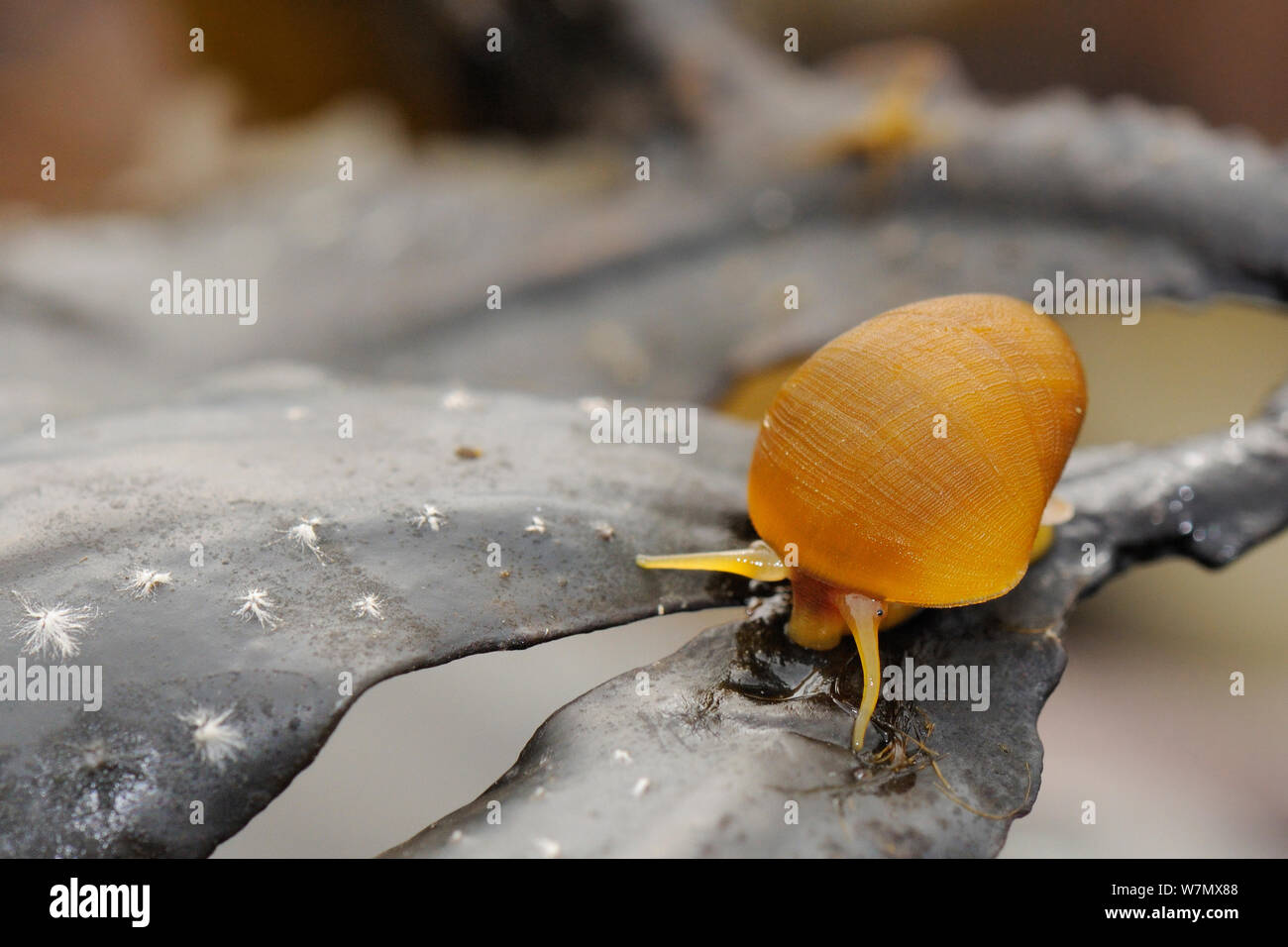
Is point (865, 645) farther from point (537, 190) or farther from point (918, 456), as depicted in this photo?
point (537, 190)

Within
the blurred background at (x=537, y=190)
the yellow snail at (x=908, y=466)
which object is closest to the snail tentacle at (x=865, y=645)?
the yellow snail at (x=908, y=466)

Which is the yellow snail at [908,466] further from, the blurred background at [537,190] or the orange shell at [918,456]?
the blurred background at [537,190]

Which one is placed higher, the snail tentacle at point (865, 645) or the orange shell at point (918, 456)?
the orange shell at point (918, 456)

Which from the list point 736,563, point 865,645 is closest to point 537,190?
point 736,563

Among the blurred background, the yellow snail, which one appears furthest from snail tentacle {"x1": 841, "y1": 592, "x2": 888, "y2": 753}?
the blurred background

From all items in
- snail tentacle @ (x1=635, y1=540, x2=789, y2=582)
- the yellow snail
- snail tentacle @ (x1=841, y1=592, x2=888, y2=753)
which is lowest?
snail tentacle @ (x1=841, y1=592, x2=888, y2=753)

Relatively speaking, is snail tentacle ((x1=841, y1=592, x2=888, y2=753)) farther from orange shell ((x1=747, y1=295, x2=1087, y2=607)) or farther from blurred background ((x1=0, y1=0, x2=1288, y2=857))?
blurred background ((x1=0, y1=0, x2=1288, y2=857))
